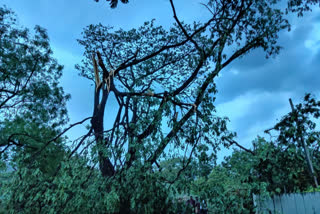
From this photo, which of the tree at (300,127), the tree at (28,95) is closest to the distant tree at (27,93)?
the tree at (28,95)

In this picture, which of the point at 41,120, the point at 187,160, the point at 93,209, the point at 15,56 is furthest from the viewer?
the point at 41,120

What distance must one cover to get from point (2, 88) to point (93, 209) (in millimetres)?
9560

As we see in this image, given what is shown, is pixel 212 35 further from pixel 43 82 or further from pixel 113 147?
pixel 43 82

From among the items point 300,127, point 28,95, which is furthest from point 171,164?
point 28,95

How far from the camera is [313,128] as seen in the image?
6.03 m

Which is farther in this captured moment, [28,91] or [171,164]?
[28,91]

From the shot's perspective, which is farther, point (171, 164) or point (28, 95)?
point (28, 95)

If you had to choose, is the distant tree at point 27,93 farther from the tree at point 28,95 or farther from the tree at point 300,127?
the tree at point 300,127

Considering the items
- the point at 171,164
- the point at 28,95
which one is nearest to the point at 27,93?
the point at 28,95

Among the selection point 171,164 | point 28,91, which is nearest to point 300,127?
point 171,164

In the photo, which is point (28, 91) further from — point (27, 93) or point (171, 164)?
point (171, 164)

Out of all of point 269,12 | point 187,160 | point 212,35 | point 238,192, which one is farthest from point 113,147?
point 269,12

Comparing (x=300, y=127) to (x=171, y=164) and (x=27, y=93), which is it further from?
(x=27, y=93)

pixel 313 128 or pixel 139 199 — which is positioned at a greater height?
pixel 313 128
